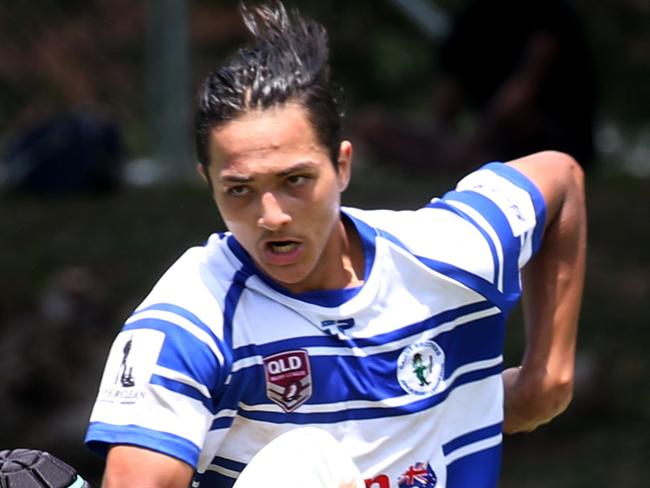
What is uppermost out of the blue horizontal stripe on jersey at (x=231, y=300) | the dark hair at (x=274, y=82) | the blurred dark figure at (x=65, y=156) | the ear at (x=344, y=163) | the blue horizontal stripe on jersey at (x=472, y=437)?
the blurred dark figure at (x=65, y=156)

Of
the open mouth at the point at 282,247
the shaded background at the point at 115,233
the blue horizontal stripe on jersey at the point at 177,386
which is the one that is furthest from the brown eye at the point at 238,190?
the shaded background at the point at 115,233

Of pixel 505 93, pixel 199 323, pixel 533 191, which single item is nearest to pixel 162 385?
pixel 199 323

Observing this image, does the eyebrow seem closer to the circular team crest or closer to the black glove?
the circular team crest

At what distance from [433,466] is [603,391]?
479 cm

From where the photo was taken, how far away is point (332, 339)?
289cm

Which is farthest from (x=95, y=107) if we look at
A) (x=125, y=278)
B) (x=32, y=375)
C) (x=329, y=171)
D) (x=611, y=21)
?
(x=329, y=171)

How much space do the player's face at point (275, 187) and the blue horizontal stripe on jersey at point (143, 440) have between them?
39 centimetres

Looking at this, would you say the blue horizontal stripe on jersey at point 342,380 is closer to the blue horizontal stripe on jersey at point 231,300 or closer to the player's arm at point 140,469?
the blue horizontal stripe on jersey at point 231,300

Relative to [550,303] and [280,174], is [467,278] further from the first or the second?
[280,174]

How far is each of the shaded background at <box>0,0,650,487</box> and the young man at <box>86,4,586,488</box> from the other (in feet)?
13.5

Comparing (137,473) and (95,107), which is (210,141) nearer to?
(137,473)

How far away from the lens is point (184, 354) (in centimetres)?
267

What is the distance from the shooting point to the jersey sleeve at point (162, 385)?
2.63m

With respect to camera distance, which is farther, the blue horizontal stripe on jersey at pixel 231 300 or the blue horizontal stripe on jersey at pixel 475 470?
the blue horizontal stripe on jersey at pixel 475 470
